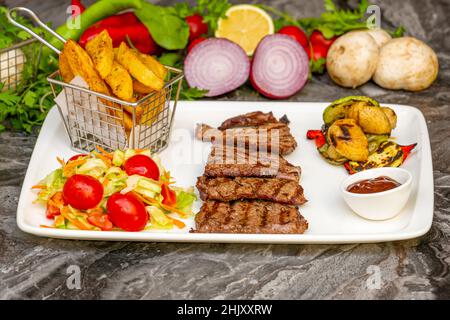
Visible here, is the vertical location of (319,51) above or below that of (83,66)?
below

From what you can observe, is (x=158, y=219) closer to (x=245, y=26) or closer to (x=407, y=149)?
(x=407, y=149)

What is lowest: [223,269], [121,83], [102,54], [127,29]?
[223,269]

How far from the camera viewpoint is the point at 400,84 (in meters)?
5.30

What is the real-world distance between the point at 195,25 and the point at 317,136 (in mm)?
1877

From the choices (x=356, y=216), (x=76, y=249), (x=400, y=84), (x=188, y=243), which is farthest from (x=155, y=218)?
(x=400, y=84)

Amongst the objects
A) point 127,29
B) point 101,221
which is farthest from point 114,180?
point 127,29

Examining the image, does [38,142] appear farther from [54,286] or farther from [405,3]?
[405,3]

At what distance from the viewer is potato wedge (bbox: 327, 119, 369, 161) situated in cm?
398

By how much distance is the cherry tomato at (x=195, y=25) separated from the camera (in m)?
5.65

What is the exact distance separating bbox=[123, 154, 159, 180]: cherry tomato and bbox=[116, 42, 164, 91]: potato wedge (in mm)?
470

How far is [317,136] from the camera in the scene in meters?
4.30

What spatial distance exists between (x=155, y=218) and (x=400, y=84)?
107 inches

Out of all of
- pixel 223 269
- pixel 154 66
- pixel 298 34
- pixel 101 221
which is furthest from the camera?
pixel 298 34

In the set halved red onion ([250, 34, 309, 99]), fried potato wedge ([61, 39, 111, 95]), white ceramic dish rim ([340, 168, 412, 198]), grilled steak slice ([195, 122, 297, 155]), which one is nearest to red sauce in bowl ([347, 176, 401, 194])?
white ceramic dish rim ([340, 168, 412, 198])
